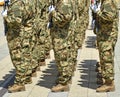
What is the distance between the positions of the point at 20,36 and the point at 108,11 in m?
1.63

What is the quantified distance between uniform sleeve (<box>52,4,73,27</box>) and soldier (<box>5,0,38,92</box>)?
62 cm

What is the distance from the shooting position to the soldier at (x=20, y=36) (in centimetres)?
683

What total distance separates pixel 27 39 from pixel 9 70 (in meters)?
2.06

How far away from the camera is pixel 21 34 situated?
704cm

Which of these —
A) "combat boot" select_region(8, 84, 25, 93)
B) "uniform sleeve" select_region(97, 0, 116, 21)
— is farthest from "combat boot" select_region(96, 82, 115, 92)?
"combat boot" select_region(8, 84, 25, 93)

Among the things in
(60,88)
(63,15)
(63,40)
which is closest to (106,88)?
(60,88)

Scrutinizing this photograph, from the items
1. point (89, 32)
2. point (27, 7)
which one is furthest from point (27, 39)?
point (89, 32)

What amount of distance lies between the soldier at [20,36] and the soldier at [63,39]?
49 cm

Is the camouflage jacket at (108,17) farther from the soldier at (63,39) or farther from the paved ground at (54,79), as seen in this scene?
the paved ground at (54,79)

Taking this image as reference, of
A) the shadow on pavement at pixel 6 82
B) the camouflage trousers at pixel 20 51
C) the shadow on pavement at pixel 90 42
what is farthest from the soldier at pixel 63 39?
the shadow on pavement at pixel 90 42

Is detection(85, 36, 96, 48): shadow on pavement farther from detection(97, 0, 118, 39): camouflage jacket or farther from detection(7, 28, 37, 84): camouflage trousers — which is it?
detection(97, 0, 118, 39): camouflage jacket

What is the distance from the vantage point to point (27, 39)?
7.30 metres

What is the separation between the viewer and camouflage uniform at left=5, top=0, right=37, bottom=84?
6828mm

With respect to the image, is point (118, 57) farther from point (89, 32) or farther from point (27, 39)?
point (89, 32)
